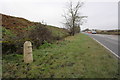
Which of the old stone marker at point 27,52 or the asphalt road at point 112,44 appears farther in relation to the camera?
the asphalt road at point 112,44

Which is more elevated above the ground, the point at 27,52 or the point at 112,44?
the point at 112,44

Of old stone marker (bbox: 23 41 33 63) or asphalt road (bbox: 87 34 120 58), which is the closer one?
old stone marker (bbox: 23 41 33 63)

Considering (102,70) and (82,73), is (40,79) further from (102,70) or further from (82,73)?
(102,70)

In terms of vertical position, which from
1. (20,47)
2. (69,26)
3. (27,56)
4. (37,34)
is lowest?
(27,56)

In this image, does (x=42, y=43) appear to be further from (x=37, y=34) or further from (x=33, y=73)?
(x=33, y=73)

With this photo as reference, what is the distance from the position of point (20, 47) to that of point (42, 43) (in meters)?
2.89

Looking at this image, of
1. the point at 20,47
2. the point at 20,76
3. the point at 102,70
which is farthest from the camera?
the point at 20,47

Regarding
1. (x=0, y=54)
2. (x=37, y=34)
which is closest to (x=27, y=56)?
(x=0, y=54)

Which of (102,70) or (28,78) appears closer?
(28,78)

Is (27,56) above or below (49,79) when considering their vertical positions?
above

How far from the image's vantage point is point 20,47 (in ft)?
17.3

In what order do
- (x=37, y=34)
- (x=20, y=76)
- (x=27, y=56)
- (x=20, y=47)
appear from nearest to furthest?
(x=20, y=76) < (x=27, y=56) < (x=20, y=47) < (x=37, y=34)

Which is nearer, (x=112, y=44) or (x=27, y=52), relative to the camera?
(x=27, y=52)

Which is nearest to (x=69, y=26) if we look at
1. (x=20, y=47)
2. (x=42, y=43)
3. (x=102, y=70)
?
(x=42, y=43)
